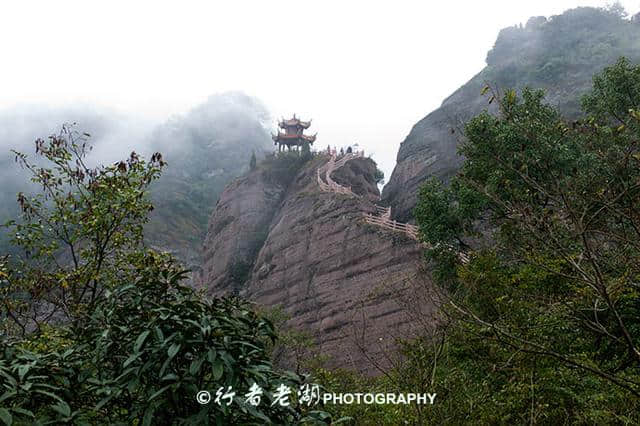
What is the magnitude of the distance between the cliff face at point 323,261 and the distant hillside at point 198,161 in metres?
14.9

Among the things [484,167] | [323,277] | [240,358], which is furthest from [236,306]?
[323,277]

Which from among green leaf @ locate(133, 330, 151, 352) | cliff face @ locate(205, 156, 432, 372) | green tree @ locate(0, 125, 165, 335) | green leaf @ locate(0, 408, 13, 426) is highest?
cliff face @ locate(205, 156, 432, 372)

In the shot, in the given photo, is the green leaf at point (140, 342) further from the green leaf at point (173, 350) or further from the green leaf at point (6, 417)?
the green leaf at point (6, 417)

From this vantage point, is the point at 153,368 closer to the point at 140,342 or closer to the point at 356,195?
the point at 140,342

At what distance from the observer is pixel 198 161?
76.1 m

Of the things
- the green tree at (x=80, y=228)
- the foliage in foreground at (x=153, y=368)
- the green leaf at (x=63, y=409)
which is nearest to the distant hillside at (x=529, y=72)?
the green tree at (x=80, y=228)

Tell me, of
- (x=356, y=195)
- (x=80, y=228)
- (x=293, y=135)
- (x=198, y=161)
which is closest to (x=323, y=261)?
(x=356, y=195)

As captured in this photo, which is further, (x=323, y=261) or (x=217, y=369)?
(x=323, y=261)

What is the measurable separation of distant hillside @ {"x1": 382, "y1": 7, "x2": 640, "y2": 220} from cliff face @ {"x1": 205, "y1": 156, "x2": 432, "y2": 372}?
175 inches

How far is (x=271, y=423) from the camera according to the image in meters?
3.14

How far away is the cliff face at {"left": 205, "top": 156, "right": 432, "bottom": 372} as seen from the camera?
65.1ft

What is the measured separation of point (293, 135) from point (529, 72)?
1933 centimetres

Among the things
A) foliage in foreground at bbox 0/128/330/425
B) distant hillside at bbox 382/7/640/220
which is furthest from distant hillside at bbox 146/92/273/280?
foliage in foreground at bbox 0/128/330/425

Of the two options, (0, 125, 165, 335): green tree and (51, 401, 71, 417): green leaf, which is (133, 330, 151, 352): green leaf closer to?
(51, 401, 71, 417): green leaf
